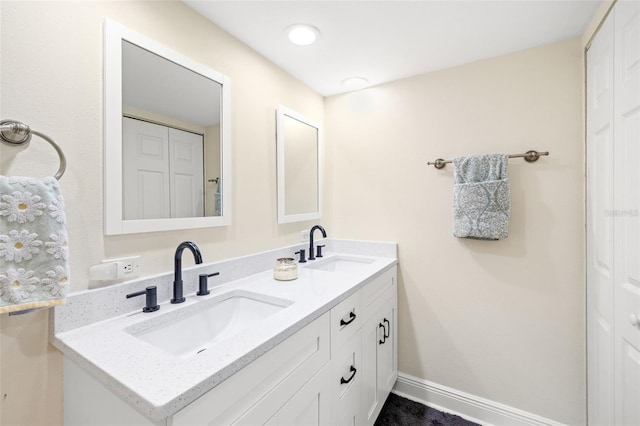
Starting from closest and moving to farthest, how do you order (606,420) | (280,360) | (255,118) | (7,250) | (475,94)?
(7,250) < (280,360) < (606,420) < (255,118) < (475,94)

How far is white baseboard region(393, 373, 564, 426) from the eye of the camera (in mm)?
1689

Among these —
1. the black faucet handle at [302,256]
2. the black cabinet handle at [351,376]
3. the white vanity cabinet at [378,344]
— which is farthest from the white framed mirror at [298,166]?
the black cabinet handle at [351,376]

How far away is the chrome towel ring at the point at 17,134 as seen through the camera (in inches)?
32.6

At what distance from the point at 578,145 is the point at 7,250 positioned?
7.83ft

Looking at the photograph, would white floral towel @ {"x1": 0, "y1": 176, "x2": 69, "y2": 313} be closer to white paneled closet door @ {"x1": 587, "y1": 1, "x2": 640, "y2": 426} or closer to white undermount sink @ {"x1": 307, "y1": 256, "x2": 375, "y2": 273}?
white undermount sink @ {"x1": 307, "y1": 256, "x2": 375, "y2": 273}

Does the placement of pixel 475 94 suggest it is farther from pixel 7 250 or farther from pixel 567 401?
pixel 7 250

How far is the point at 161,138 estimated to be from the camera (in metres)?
1.23

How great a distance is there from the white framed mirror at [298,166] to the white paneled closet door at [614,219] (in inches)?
62.1

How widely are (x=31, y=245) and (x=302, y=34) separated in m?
1.44

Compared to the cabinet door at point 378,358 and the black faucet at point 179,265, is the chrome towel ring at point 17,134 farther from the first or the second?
the cabinet door at point 378,358

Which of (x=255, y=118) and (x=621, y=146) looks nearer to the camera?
(x=621, y=146)

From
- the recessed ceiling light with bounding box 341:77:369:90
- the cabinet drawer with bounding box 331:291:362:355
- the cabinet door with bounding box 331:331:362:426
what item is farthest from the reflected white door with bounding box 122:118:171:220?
the recessed ceiling light with bounding box 341:77:369:90

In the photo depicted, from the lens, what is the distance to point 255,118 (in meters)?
1.68

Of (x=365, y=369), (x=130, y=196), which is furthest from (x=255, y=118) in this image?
(x=365, y=369)
